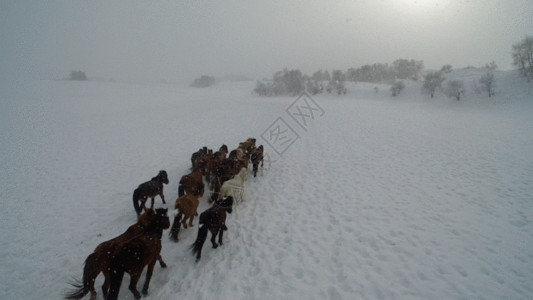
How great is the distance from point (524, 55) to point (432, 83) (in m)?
11.8

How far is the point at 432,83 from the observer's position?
41.7 m

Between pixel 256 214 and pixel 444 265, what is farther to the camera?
pixel 256 214

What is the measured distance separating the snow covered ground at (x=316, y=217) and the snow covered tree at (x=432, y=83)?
99.2 feet

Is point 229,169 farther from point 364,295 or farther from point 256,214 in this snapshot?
point 364,295

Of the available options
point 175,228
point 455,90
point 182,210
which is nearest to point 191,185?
point 182,210

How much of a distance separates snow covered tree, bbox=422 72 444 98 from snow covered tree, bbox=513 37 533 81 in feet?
32.0

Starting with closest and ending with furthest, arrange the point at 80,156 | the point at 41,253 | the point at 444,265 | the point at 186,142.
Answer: the point at 444,265, the point at 41,253, the point at 80,156, the point at 186,142

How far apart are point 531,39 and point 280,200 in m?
53.9

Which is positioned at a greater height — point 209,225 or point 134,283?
point 209,225

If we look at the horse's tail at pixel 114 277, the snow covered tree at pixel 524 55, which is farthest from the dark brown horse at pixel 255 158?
the snow covered tree at pixel 524 55

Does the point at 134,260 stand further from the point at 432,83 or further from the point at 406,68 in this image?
the point at 406,68

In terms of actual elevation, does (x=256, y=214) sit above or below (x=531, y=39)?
below

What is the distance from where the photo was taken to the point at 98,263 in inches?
142

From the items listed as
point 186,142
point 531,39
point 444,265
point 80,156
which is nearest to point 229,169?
point 444,265
